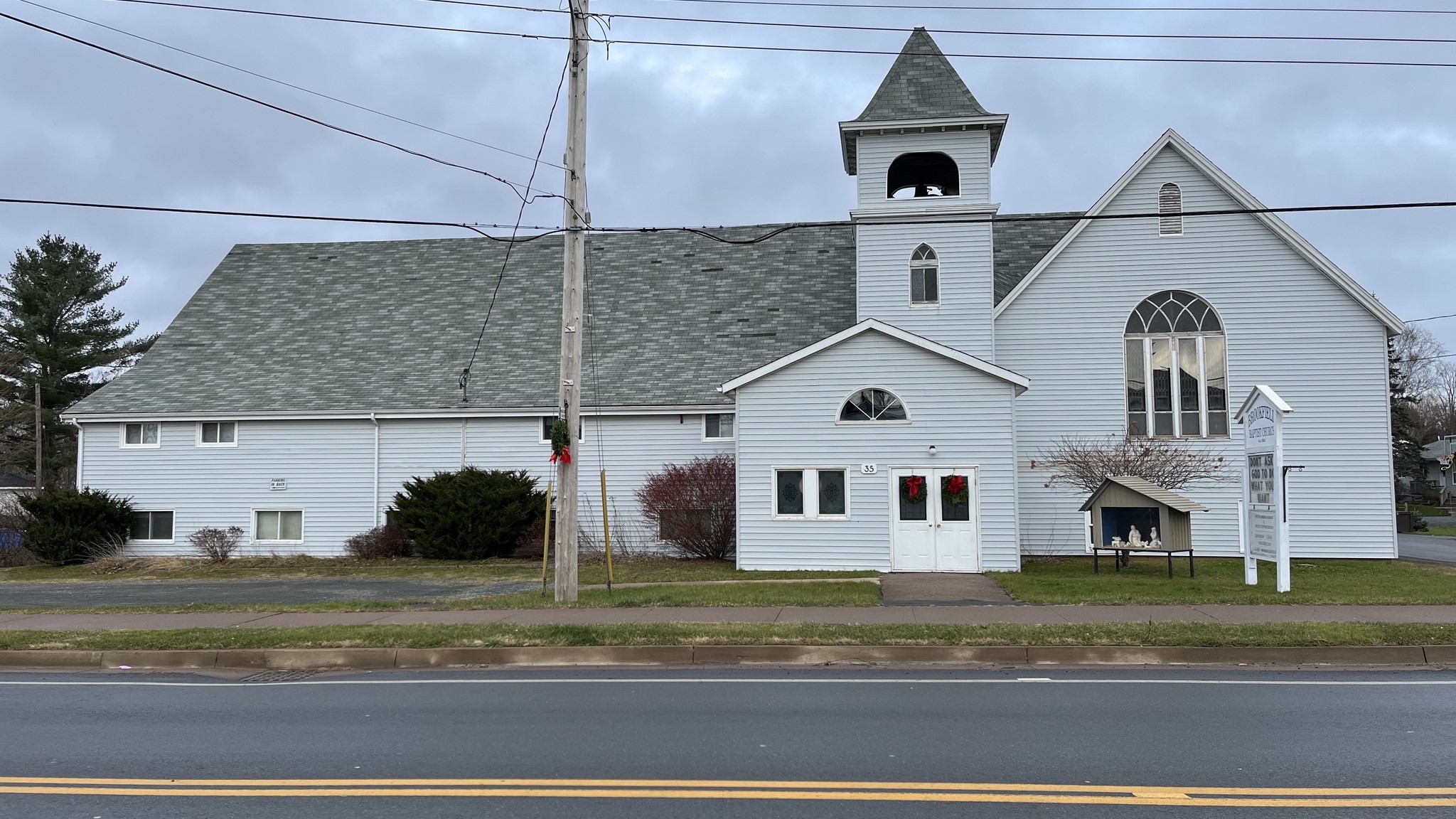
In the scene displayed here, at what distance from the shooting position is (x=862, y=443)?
69.1ft

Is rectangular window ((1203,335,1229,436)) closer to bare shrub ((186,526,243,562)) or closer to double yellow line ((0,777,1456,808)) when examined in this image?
double yellow line ((0,777,1456,808))

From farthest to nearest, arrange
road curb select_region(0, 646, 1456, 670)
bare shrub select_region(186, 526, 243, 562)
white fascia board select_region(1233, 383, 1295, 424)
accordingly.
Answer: bare shrub select_region(186, 526, 243, 562) < white fascia board select_region(1233, 383, 1295, 424) < road curb select_region(0, 646, 1456, 670)

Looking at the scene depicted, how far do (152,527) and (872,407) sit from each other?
18452 millimetres

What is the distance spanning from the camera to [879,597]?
647 inches

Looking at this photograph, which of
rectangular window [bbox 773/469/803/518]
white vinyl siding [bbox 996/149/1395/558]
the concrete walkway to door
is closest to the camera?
the concrete walkway to door

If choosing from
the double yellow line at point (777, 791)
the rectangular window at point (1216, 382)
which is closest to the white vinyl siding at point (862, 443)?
the rectangular window at point (1216, 382)

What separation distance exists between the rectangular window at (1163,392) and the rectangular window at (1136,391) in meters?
0.23

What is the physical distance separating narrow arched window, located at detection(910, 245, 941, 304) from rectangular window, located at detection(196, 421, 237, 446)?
17.2 metres

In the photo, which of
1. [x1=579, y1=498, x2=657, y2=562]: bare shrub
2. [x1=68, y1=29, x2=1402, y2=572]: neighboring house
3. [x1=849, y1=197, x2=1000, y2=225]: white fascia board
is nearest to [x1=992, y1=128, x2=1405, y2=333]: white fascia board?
[x1=68, y1=29, x2=1402, y2=572]: neighboring house

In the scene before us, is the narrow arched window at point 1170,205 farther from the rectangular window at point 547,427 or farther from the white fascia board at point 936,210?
the rectangular window at point 547,427

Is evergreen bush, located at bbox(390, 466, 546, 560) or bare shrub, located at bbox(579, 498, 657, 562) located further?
bare shrub, located at bbox(579, 498, 657, 562)

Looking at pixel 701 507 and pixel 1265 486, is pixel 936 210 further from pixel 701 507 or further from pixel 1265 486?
pixel 1265 486

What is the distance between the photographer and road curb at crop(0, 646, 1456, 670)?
11234 millimetres

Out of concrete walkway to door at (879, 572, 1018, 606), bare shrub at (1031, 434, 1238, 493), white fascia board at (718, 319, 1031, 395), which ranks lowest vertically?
concrete walkway to door at (879, 572, 1018, 606)
